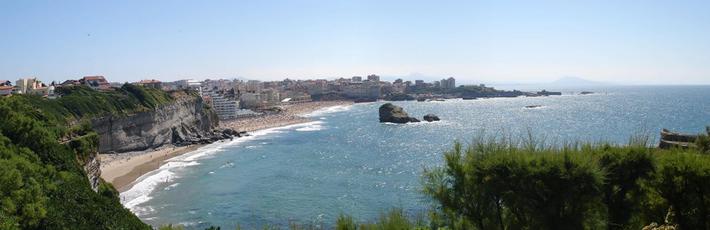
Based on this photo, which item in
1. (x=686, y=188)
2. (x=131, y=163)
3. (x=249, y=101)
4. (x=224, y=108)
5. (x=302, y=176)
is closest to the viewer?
(x=686, y=188)

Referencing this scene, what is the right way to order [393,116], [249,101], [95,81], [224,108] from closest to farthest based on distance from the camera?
[95,81]
[393,116]
[224,108]
[249,101]

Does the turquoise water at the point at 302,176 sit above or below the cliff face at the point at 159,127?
below

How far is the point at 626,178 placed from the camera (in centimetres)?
1455

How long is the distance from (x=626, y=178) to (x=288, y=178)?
32574 mm

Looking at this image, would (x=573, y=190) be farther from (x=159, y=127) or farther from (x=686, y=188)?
(x=159, y=127)

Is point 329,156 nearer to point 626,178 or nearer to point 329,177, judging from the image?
point 329,177

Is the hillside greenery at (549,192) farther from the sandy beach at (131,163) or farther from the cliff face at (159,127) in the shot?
the cliff face at (159,127)

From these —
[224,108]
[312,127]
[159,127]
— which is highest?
[224,108]

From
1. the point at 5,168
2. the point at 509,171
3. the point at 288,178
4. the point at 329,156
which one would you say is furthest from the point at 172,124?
the point at 509,171

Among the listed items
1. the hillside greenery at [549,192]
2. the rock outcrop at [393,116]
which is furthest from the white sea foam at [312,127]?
the hillside greenery at [549,192]

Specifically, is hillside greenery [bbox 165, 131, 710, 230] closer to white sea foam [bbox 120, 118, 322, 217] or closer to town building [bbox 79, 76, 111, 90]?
white sea foam [bbox 120, 118, 322, 217]

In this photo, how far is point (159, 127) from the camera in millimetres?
67688

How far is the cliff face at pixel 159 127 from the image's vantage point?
A: 57562mm

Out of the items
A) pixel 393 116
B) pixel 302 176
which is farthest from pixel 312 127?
pixel 302 176
